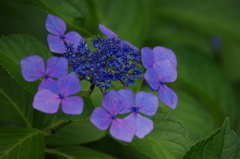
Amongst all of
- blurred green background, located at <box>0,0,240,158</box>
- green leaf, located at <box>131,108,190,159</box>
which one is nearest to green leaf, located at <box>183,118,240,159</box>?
green leaf, located at <box>131,108,190,159</box>

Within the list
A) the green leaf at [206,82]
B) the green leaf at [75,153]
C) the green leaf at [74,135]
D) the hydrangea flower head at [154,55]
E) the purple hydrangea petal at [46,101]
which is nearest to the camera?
the purple hydrangea petal at [46,101]

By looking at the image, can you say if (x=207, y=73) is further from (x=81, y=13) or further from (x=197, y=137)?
(x=81, y=13)

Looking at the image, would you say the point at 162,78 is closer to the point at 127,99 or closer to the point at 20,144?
the point at 127,99

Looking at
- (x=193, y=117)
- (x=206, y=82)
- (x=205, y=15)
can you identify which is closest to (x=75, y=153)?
(x=193, y=117)

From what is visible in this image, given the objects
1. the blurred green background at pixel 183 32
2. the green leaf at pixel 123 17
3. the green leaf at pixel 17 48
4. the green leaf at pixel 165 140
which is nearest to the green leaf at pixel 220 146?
the green leaf at pixel 165 140

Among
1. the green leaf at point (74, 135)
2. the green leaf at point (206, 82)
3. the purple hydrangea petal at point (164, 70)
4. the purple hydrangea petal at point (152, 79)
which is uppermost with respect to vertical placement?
the purple hydrangea petal at point (164, 70)

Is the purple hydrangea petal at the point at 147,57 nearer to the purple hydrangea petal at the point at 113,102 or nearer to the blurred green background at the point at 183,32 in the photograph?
the purple hydrangea petal at the point at 113,102
